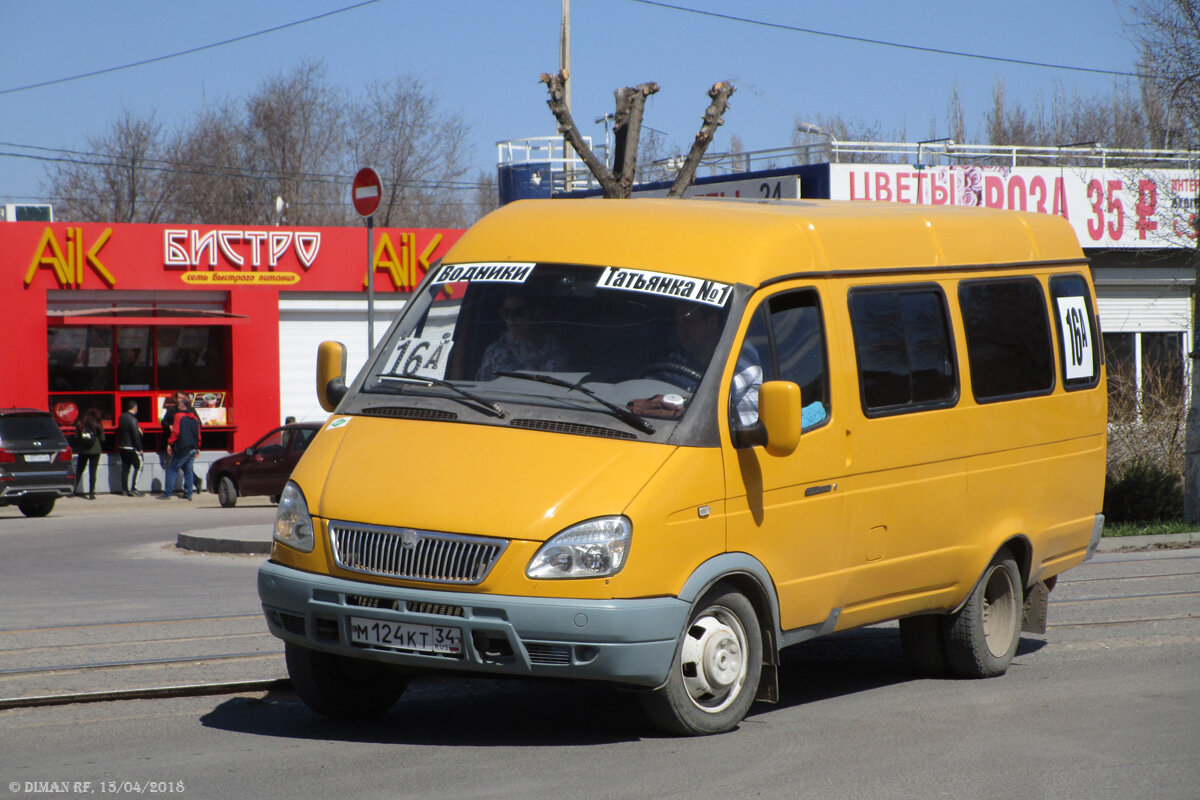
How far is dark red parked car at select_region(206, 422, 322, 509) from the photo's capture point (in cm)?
2509

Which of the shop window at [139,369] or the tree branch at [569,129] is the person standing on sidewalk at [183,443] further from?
the tree branch at [569,129]

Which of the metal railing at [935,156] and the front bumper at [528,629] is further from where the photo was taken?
the metal railing at [935,156]

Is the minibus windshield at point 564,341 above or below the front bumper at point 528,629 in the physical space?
above

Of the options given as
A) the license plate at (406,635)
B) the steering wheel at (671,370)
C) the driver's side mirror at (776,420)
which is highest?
the steering wheel at (671,370)

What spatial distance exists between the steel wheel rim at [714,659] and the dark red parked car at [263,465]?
19.5 m

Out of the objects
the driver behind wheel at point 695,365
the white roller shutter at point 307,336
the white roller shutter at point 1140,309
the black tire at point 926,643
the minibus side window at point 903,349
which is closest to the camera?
the driver behind wheel at point 695,365

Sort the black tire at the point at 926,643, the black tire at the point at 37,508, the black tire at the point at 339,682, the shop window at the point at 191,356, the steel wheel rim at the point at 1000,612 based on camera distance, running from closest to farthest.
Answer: the black tire at the point at 339,682, the black tire at the point at 926,643, the steel wheel rim at the point at 1000,612, the black tire at the point at 37,508, the shop window at the point at 191,356

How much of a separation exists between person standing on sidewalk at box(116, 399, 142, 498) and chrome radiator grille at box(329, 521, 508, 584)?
74.5ft

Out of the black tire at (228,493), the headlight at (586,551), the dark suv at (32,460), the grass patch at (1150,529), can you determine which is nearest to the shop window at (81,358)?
the black tire at (228,493)

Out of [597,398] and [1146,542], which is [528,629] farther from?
[1146,542]

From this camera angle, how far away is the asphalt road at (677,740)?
532 cm

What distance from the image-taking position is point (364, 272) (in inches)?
1239

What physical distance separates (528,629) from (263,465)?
20.4 metres

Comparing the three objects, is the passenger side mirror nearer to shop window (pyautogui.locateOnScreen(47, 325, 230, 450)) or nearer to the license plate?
the license plate
